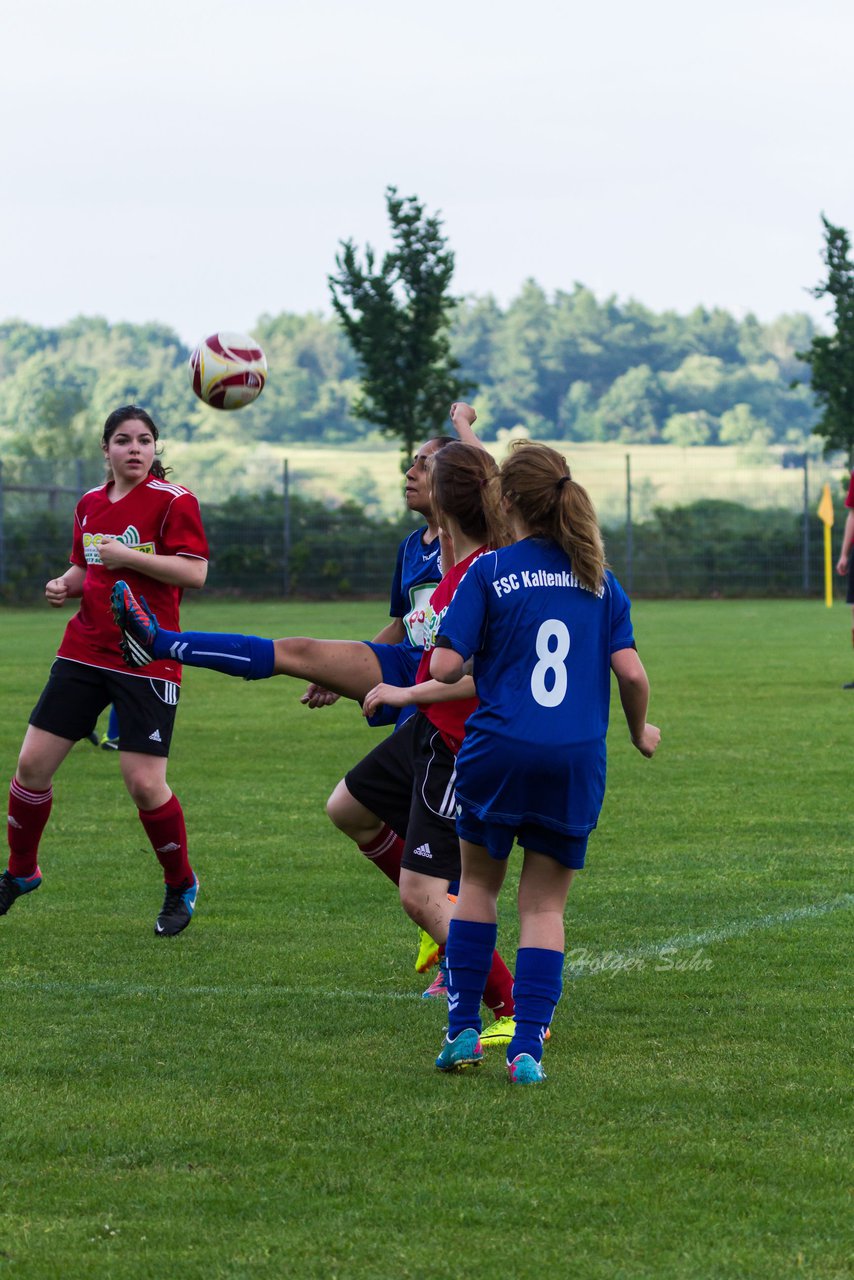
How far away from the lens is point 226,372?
10391mm

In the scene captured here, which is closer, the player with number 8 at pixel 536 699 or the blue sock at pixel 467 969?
the player with number 8 at pixel 536 699

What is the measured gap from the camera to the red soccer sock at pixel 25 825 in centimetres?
655

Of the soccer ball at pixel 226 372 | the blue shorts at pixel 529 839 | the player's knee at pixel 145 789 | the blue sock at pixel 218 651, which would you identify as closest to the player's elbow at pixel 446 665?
the blue shorts at pixel 529 839

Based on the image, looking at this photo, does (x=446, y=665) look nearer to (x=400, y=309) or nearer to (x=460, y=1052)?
(x=460, y=1052)

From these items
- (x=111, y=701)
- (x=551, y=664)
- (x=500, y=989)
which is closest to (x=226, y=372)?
(x=111, y=701)

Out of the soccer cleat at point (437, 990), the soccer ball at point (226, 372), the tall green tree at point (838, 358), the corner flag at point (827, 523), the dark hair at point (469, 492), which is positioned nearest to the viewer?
the dark hair at point (469, 492)

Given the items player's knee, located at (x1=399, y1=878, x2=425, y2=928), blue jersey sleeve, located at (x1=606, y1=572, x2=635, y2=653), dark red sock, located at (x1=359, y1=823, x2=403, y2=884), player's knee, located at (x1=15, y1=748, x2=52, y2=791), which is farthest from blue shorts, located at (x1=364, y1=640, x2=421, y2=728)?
player's knee, located at (x1=15, y1=748, x2=52, y2=791)

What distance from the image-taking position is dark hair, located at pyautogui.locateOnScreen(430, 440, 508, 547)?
4.75 metres

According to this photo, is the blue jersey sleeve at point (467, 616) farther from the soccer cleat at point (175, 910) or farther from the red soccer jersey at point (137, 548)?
the soccer cleat at point (175, 910)

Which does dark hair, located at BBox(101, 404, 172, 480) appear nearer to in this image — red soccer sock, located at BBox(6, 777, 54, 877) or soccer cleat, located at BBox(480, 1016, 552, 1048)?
red soccer sock, located at BBox(6, 777, 54, 877)

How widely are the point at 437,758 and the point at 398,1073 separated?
3.15ft

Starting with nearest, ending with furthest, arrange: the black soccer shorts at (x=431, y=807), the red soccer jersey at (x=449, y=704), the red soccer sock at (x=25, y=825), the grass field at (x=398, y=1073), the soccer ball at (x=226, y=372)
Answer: the grass field at (x=398, y=1073), the red soccer jersey at (x=449, y=704), the black soccer shorts at (x=431, y=807), the red soccer sock at (x=25, y=825), the soccer ball at (x=226, y=372)

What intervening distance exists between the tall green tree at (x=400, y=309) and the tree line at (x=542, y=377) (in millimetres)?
79367

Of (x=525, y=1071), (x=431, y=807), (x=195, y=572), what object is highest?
(x=195, y=572)
